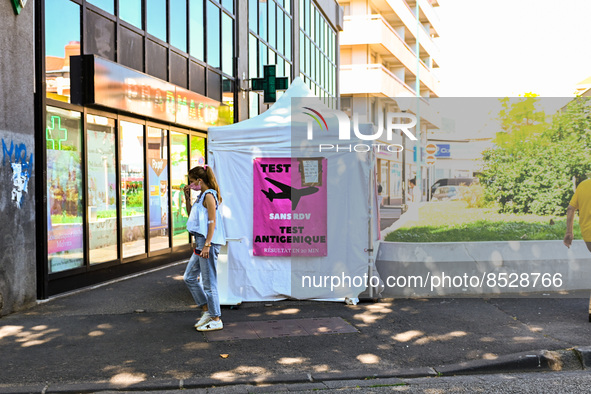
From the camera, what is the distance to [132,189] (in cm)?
1134

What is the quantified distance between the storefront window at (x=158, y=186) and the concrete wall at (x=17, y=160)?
3.96 m

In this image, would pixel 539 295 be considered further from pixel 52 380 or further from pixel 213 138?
pixel 52 380

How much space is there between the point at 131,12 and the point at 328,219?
5934 mm

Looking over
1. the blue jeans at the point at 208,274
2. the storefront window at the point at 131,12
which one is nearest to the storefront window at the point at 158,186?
the storefront window at the point at 131,12

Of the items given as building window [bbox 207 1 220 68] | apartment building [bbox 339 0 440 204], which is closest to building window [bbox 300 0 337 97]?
apartment building [bbox 339 0 440 204]

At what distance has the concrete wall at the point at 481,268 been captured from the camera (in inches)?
340

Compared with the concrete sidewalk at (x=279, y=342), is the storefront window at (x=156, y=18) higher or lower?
higher

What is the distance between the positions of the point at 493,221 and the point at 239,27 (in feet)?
29.4

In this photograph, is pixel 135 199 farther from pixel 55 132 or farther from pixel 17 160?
pixel 17 160

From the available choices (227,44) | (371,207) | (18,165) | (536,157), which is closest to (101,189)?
(18,165)

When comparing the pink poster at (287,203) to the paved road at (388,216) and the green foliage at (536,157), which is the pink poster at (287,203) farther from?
the paved road at (388,216)

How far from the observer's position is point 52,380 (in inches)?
198

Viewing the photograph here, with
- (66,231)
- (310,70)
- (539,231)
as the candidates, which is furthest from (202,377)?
(310,70)

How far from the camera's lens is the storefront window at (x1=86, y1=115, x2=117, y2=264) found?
9922 millimetres
